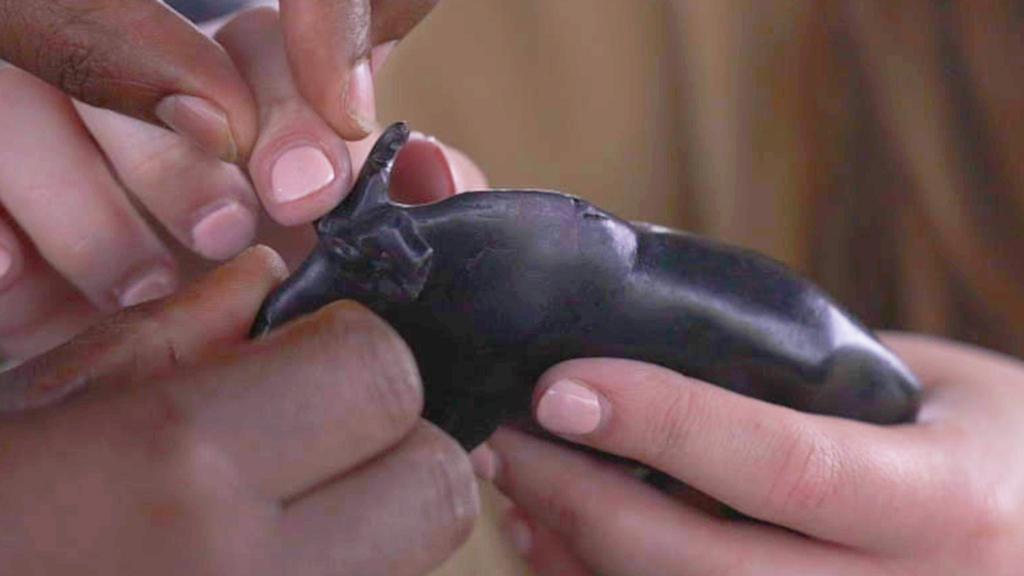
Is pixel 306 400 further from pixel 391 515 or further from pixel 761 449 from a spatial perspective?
pixel 761 449

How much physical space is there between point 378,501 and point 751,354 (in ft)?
0.57

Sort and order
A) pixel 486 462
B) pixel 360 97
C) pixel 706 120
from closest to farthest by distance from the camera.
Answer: pixel 360 97
pixel 486 462
pixel 706 120

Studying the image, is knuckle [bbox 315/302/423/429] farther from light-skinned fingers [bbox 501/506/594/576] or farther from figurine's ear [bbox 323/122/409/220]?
light-skinned fingers [bbox 501/506/594/576]

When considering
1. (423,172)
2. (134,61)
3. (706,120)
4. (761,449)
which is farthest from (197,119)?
(706,120)

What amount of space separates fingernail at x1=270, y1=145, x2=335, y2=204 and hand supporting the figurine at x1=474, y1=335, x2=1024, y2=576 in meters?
0.10

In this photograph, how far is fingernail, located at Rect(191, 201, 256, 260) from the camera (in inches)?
18.5

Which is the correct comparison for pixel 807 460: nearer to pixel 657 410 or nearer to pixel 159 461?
pixel 657 410

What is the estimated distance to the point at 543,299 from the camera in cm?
38

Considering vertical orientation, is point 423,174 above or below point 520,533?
above

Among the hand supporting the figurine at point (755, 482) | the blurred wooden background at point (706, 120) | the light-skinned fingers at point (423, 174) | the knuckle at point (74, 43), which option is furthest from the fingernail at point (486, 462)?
the blurred wooden background at point (706, 120)

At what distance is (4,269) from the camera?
501 mm

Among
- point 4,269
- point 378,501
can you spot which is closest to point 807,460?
point 378,501

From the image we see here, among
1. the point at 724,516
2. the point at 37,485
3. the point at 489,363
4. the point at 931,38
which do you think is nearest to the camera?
the point at 37,485

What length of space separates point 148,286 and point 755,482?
258 mm
